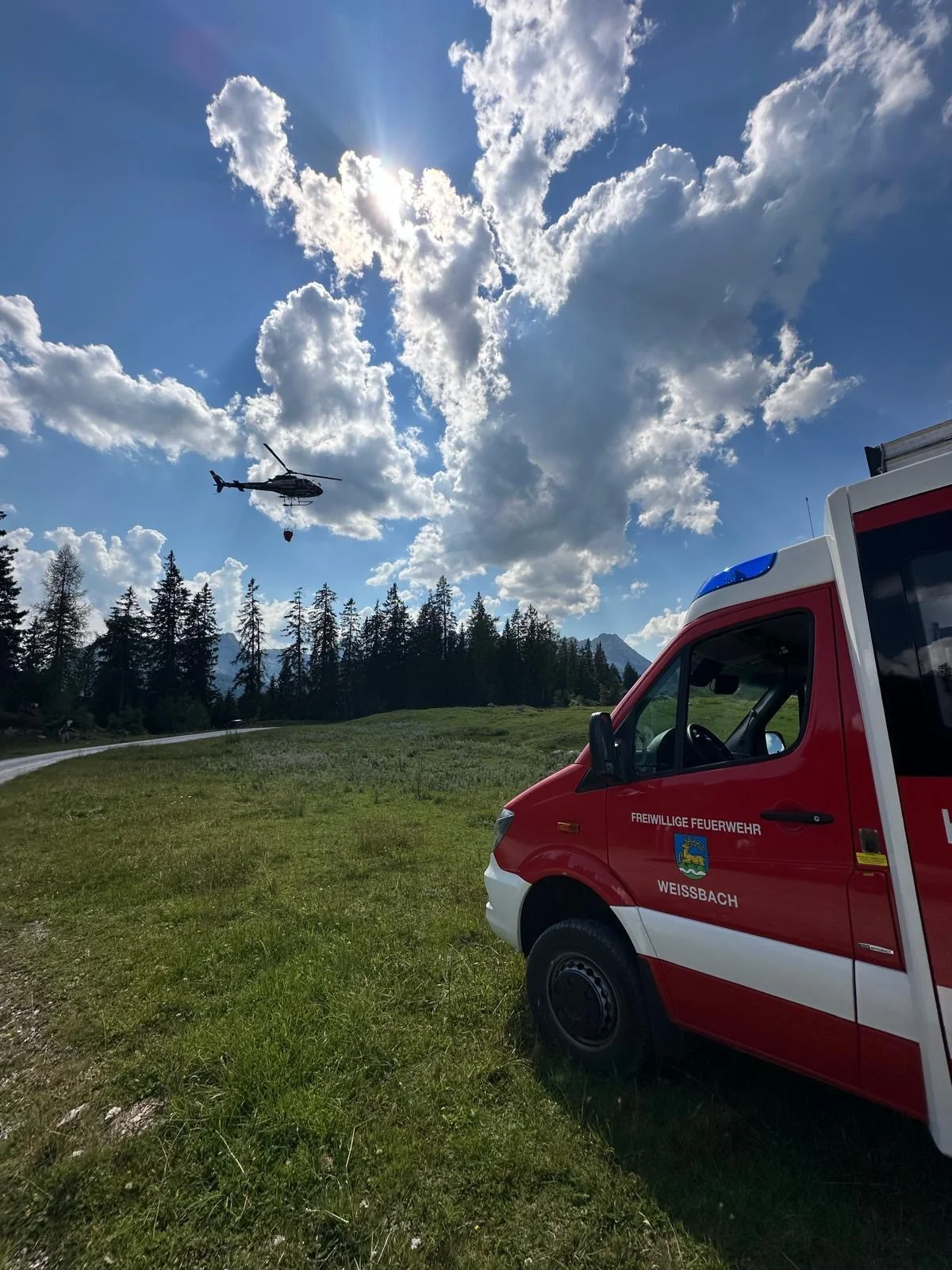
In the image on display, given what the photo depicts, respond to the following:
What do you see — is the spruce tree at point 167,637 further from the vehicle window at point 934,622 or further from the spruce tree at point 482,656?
the vehicle window at point 934,622

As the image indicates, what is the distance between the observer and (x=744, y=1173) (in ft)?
10.3

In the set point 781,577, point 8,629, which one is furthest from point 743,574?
point 8,629

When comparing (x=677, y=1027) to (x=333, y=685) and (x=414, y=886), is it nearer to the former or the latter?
(x=414, y=886)

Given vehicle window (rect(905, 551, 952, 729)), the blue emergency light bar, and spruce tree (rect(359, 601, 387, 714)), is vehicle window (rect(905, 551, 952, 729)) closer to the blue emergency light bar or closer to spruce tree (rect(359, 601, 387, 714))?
the blue emergency light bar

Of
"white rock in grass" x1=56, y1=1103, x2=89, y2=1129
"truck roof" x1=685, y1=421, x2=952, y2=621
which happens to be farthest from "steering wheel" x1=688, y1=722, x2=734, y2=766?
"white rock in grass" x1=56, y1=1103, x2=89, y2=1129

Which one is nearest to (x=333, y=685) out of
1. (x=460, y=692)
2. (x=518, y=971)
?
(x=460, y=692)

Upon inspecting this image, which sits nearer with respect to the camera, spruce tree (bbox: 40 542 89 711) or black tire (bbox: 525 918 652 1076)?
black tire (bbox: 525 918 652 1076)

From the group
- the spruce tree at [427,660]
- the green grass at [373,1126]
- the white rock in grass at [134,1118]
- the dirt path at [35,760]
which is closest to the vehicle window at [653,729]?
the green grass at [373,1126]

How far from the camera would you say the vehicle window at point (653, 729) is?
3.93 m

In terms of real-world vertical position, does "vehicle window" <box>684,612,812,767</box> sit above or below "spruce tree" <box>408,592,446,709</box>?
below

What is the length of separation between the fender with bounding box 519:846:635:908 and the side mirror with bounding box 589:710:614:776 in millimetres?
656

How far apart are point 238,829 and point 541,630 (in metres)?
83.8

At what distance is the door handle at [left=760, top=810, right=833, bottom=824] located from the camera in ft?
9.61

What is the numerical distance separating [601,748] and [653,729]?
0.40 meters
